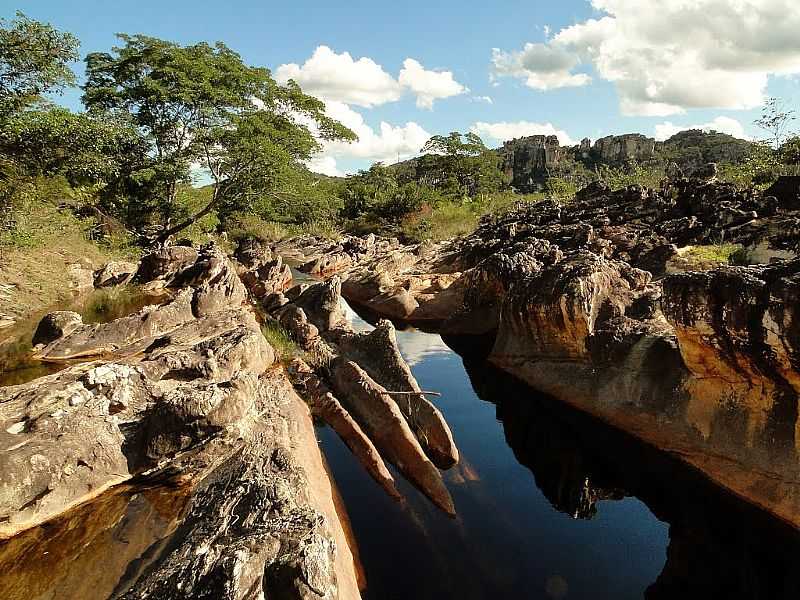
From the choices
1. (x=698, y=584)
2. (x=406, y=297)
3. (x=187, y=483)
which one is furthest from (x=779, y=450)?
(x=406, y=297)

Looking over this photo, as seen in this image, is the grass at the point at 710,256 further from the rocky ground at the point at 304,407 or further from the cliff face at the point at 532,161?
the cliff face at the point at 532,161

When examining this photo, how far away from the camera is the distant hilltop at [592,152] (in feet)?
330

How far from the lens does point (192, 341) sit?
440 inches

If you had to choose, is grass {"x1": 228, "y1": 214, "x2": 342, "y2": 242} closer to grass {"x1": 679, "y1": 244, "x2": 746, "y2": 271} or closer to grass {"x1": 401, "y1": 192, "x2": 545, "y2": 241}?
grass {"x1": 401, "y1": 192, "x2": 545, "y2": 241}

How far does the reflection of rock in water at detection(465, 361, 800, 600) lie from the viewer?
708 cm

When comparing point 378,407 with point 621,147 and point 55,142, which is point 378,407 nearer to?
point 55,142

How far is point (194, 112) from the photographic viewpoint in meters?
25.0

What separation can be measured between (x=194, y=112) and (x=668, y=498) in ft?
84.2

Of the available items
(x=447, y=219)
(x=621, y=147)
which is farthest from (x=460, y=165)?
(x=621, y=147)

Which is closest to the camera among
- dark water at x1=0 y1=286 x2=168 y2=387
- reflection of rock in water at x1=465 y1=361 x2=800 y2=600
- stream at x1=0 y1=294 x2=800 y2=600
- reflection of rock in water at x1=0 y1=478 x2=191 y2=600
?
reflection of rock in water at x1=0 y1=478 x2=191 y2=600

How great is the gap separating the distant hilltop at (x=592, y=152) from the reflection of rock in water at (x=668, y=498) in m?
92.1

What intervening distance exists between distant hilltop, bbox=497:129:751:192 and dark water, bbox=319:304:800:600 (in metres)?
93.4

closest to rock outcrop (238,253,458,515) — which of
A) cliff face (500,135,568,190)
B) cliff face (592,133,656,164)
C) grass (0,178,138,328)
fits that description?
grass (0,178,138,328)

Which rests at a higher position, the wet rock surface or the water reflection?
the wet rock surface
